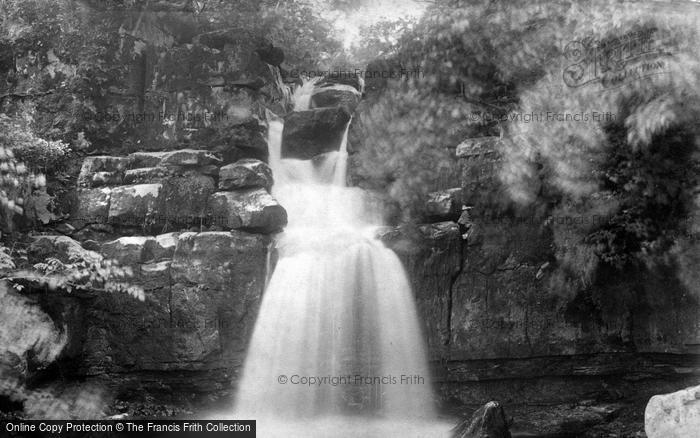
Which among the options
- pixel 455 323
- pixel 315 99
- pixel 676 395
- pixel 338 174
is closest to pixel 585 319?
pixel 455 323

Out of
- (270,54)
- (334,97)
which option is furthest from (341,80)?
(270,54)

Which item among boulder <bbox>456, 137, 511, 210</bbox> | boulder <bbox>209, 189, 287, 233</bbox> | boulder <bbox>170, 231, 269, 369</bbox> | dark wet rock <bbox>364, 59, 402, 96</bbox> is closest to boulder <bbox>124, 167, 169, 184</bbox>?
boulder <bbox>209, 189, 287, 233</bbox>

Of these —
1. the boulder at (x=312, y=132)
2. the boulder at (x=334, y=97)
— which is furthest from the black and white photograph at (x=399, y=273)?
the boulder at (x=334, y=97)

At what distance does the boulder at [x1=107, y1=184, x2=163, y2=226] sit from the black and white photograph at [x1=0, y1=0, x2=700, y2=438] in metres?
0.03

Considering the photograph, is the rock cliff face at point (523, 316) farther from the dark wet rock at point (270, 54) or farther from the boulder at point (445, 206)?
the dark wet rock at point (270, 54)

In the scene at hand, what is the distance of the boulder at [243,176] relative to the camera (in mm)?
9289

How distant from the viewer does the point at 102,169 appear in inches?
377

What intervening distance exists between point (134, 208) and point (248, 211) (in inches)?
68.7

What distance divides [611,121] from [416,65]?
3.57m

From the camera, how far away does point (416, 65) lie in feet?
35.3

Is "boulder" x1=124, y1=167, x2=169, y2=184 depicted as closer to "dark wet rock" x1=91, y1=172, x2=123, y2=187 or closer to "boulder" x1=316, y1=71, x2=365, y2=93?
"dark wet rock" x1=91, y1=172, x2=123, y2=187

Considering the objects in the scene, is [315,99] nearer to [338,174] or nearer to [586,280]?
[338,174]

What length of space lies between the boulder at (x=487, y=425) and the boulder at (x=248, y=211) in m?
3.78

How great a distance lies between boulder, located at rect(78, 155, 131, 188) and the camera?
950 cm
